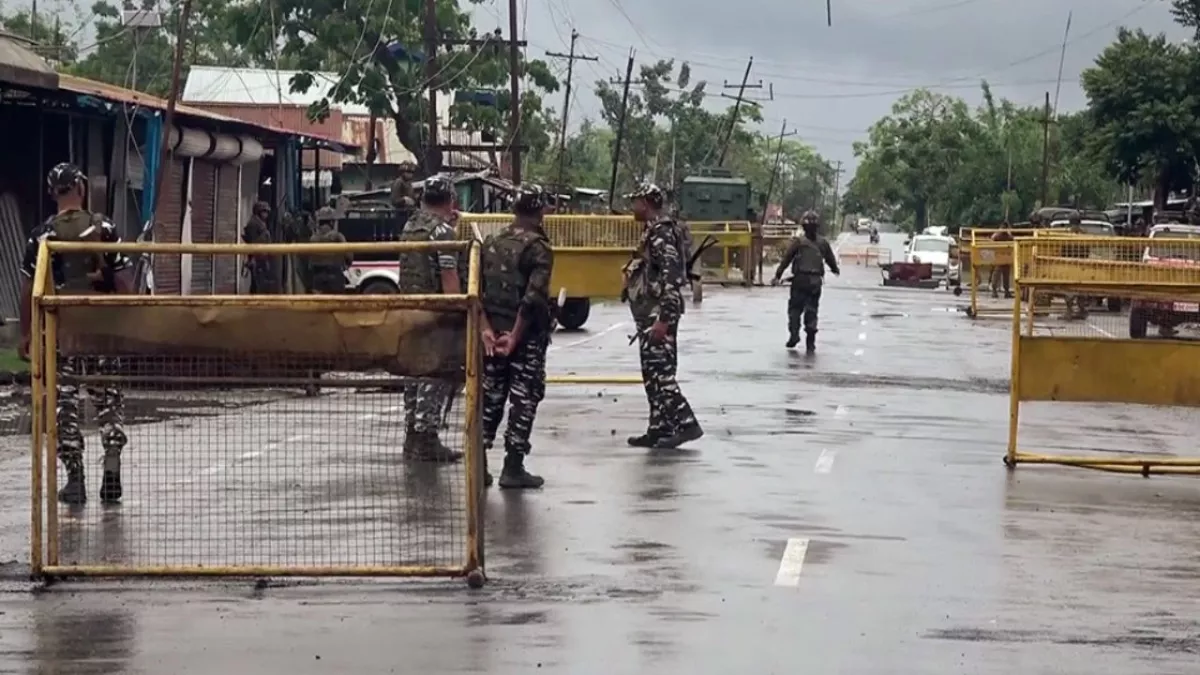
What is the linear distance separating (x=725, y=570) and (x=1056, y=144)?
8886 cm

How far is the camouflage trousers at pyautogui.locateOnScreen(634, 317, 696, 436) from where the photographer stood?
615 inches

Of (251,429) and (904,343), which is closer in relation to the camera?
(251,429)

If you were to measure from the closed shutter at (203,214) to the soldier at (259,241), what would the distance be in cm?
91

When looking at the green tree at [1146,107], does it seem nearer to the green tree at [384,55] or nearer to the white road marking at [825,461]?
the green tree at [384,55]

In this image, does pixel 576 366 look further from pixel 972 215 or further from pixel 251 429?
pixel 972 215

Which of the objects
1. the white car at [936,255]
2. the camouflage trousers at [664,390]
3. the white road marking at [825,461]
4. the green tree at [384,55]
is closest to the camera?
the white road marking at [825,461]

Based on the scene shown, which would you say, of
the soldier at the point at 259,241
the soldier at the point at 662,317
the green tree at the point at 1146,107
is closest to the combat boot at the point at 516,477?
the soldier at the point at 662,317

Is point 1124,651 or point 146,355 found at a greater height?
point 146,355

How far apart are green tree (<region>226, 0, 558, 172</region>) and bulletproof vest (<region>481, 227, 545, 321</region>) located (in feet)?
116

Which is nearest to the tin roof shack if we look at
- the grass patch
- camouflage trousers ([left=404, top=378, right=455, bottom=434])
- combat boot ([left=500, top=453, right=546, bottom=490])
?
the grass patch

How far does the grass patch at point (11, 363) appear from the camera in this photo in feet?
71.8

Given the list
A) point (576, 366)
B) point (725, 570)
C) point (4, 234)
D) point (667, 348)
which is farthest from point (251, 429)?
point (4, 234)

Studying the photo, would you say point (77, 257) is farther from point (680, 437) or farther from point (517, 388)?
point (680, 437)

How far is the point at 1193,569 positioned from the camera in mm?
10648
